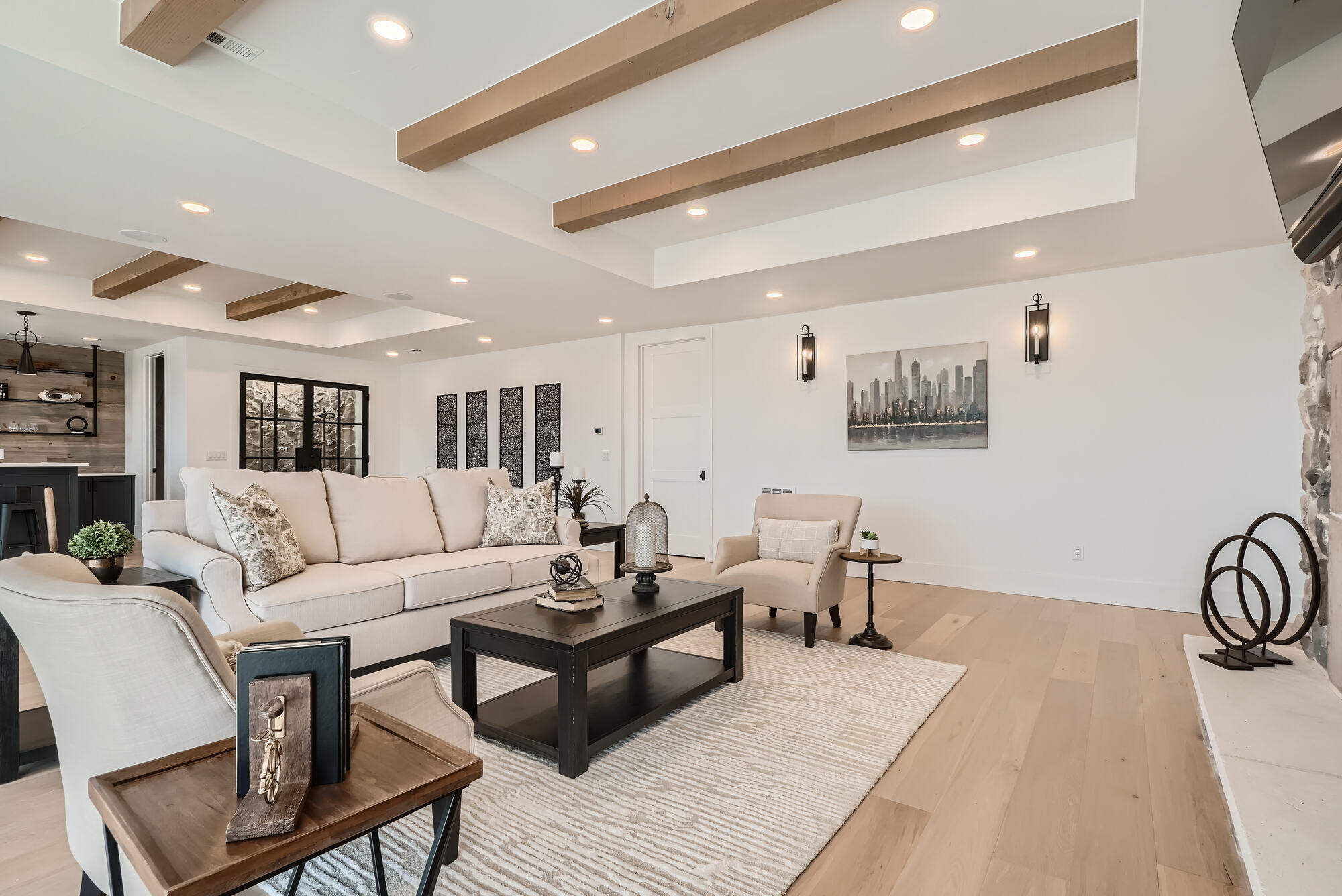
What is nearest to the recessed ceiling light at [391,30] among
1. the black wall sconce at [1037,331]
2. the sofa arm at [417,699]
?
the sofa arm at [417,699]

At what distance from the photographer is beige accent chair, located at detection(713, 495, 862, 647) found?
3693mm

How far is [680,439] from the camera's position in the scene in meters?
6.98

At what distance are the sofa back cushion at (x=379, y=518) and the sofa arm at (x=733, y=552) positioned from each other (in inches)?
67.4

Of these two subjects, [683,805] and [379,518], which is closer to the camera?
[683,805]

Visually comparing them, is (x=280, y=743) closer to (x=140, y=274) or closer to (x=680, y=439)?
(x=680, y=439)

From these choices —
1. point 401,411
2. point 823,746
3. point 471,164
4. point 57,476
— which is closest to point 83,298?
point 57,476

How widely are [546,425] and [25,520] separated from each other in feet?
14.9

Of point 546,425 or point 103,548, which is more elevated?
point 546,425

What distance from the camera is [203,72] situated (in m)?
2.68

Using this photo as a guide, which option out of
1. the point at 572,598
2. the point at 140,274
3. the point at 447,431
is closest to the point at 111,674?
the point at 572,598

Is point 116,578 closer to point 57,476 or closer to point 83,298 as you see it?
point 57,476

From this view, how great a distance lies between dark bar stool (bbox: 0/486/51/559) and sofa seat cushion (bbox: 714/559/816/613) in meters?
4.60

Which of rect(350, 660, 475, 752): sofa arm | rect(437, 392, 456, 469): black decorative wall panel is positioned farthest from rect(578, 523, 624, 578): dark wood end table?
rect(437, 392, 456, 469): black decorative wall panel

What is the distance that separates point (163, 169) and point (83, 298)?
445 centimetres
